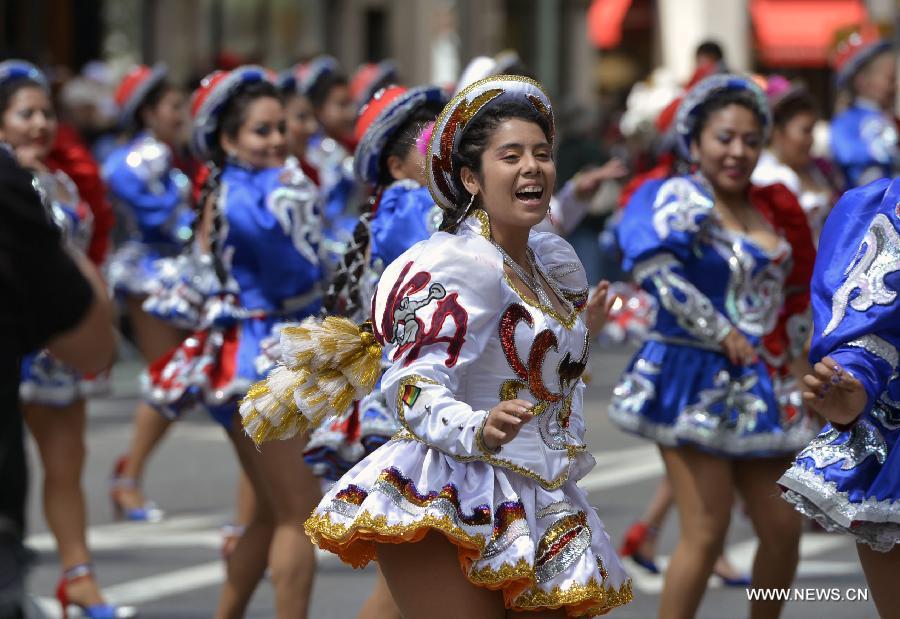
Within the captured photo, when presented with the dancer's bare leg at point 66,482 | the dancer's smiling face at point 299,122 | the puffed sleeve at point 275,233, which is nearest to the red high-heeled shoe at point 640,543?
the puffed sleeve at point 275,233

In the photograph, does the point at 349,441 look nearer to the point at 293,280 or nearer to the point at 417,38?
the point at 293,280

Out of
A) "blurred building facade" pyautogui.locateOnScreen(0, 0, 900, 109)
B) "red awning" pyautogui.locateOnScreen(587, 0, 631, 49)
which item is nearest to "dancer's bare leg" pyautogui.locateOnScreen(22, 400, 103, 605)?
"blurred building facade" pyautogui.locateOnScreen(0, 0, 900, 109)

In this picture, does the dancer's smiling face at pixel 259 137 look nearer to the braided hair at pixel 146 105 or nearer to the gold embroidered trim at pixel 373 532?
the gold embroidered trim at pixel 373 532

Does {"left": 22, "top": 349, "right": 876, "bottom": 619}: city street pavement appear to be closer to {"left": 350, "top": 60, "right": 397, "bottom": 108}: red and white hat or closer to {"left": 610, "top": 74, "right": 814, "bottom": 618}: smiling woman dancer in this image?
{"left": 610, "top": 74, "right": 814, "bottom": 618}: smiling woman dancer

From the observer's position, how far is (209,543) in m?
9.10

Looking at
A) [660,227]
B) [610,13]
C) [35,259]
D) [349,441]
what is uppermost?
[35,259]

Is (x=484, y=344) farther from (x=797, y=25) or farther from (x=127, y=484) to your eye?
(x=797, y=25)

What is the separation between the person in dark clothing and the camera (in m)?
3.41

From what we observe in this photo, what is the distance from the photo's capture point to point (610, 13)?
34.5 metres

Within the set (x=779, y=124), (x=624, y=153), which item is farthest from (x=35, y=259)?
(x=624, y=153)

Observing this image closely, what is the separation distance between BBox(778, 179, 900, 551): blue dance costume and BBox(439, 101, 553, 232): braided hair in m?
0.89

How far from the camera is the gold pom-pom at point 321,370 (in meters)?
4.72

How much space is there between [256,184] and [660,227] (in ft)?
5.09

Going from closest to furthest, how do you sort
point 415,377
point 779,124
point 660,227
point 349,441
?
point 415,377
point 349,441
point 660,227
point 779,124
